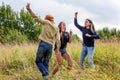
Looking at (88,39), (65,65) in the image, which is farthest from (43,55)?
(65,65)

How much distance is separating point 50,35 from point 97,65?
3739 millimetres

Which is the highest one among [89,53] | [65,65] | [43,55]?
[43,55]

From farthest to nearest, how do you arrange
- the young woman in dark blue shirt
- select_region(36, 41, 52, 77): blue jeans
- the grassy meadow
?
the young woman in dark blue shirt
the grassy meadow
select_region(36, 41, 52, 77): blue jeans

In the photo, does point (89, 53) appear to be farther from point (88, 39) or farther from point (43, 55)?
point (43, 55)

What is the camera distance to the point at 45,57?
10656 millimetres

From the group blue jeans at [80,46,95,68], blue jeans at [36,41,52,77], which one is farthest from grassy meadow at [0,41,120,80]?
blue jeans at [36,41,52,77]

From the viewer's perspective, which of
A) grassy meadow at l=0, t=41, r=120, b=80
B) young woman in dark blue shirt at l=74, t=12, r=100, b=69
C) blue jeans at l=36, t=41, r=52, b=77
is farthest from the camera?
young woman in dark blue shirt at l=74, t=12, r=100, b=69

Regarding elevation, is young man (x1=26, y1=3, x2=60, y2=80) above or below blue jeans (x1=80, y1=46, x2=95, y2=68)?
above

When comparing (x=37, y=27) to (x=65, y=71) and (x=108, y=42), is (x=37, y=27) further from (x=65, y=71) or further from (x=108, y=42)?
A: (x=65, y=71)

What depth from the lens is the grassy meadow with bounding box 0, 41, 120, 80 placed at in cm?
1162

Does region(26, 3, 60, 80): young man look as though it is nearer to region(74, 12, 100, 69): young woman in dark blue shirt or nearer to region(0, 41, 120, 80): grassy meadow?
region(0, 41, 120, 80): grassy meadow

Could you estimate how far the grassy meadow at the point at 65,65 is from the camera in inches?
458

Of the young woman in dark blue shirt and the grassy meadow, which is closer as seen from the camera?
the grassy meadow

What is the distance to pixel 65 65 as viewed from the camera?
1362cm
